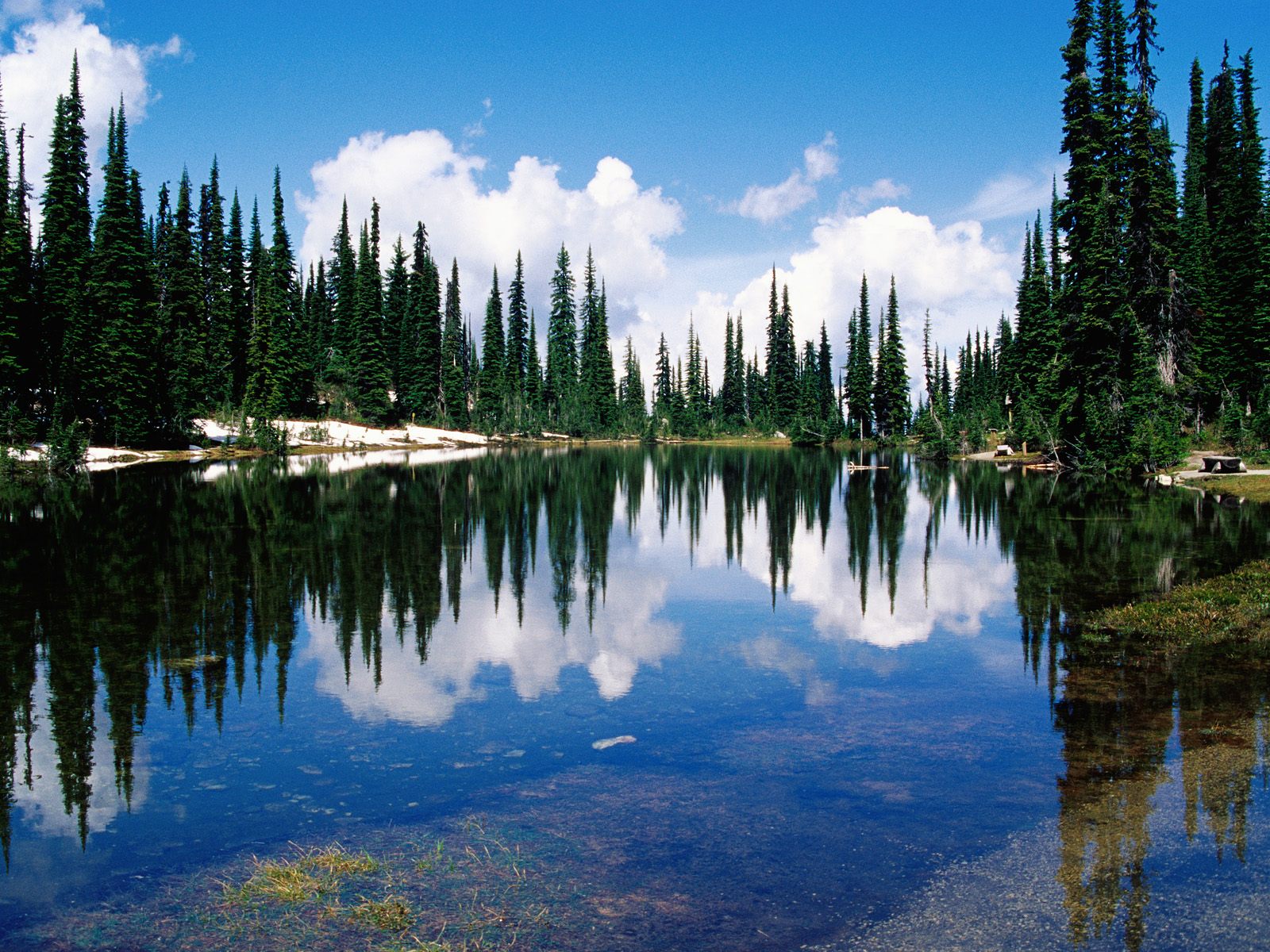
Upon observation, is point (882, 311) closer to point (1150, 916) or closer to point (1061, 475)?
point (1061, 475)

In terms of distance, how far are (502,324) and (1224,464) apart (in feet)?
295

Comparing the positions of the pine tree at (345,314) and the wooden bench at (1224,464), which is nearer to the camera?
the wooden bench at (1224,464)

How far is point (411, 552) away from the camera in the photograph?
894 inches

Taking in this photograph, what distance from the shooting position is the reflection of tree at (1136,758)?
6.77 m

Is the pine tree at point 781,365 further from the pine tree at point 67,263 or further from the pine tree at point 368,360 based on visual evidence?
the pine tree at point 67,263

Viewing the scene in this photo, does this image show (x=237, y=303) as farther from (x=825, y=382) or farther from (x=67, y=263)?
(x=825, y=382)

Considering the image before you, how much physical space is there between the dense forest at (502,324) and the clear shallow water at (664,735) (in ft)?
86.5

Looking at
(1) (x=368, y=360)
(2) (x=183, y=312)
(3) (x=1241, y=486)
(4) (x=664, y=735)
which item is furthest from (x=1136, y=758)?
(1) (x=368, y=360)

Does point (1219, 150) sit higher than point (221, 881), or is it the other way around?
point (1219, 150)

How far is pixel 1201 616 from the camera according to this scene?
46.6 ft

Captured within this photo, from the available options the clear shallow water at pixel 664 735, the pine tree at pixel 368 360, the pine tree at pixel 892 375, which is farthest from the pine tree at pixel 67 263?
the pine tree at pixel 892 375

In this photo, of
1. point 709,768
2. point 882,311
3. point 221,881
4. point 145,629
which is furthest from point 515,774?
point 882,311

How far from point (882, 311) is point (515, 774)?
98.5 meters

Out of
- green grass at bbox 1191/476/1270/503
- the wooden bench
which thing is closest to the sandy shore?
green grass at bbox 1191/476/1270/503
